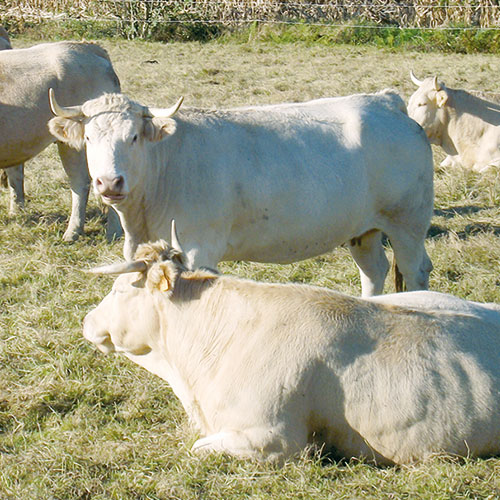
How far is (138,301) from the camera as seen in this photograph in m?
4.12

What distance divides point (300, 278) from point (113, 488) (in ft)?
10.3

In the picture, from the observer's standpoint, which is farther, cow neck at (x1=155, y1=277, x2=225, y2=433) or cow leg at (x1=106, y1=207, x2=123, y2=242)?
cow leg at (x1=106, y1=207, x2=123, y2=242)

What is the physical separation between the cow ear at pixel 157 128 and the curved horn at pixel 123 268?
1344mm

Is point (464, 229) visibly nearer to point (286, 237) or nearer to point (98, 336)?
point (286, 237)

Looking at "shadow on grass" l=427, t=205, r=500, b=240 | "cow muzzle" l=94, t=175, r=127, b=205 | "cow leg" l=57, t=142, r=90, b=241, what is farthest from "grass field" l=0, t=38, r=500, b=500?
"cow muzzle" l=94, t=175, r=127, b=205

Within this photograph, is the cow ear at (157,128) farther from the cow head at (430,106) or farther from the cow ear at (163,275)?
the cow head at (430,106)

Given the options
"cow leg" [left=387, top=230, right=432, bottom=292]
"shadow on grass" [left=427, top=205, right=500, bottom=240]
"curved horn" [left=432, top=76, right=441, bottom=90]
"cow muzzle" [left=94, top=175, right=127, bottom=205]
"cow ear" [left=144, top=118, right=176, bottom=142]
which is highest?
"cow ear" [left=144, top=118, right=176, bottom=142]

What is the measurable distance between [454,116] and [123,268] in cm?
764

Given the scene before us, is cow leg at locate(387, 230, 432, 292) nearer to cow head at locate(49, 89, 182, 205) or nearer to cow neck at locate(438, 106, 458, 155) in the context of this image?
cow head at locate(49, 89, 182, 205)

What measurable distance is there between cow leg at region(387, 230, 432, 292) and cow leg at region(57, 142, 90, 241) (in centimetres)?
295

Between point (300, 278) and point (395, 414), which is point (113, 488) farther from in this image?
point (300, 278)

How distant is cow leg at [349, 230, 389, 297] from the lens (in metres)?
6.18

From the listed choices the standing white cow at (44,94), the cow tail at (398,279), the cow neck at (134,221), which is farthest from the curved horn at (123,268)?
the standing white cow at (44,94)

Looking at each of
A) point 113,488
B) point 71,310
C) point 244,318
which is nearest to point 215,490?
point 113,488
